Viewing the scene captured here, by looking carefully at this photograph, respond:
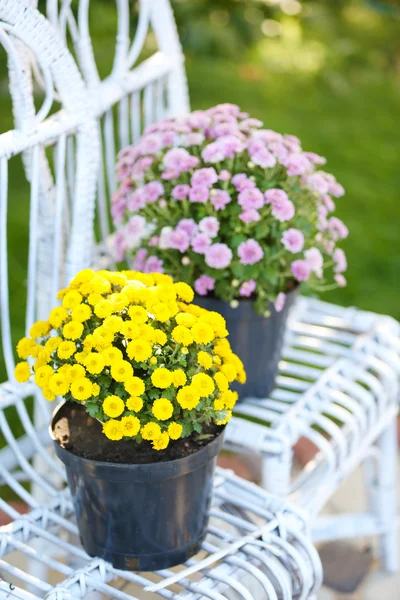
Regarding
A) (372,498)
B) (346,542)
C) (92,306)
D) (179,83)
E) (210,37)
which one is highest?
(210,37)

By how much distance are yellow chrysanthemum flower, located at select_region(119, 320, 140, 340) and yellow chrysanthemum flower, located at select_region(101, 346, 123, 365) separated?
0.03 metres

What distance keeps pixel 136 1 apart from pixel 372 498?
1.42 meters

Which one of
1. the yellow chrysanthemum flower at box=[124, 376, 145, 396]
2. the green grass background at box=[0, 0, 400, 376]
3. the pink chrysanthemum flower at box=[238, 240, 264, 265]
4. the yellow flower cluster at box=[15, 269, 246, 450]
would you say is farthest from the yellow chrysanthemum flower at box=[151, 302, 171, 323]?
the green grass background at box=[0, 0, 400, 376]

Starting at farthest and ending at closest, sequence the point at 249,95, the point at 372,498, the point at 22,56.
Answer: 1. the point at 249,95
2. the point at 372,498
3. the point at 22,56

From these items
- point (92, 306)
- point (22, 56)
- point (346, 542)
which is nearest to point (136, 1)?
point (22, 56)

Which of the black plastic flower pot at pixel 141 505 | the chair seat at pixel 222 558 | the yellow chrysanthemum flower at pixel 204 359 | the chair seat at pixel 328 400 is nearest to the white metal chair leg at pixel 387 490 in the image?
the chair seat at pixel 328 400

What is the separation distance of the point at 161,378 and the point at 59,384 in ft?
0.50

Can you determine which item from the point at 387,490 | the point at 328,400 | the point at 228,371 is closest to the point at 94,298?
the point at 228,371

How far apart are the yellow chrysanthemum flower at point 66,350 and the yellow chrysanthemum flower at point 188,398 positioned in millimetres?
170

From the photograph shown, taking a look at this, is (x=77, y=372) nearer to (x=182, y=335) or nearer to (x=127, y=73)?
(x=182, y=335)

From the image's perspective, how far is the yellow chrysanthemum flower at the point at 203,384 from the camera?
1176 millimetres

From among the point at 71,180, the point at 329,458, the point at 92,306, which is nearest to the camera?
the point at 92,306

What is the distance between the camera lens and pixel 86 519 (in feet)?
4.22

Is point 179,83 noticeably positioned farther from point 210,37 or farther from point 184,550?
point 184,550
